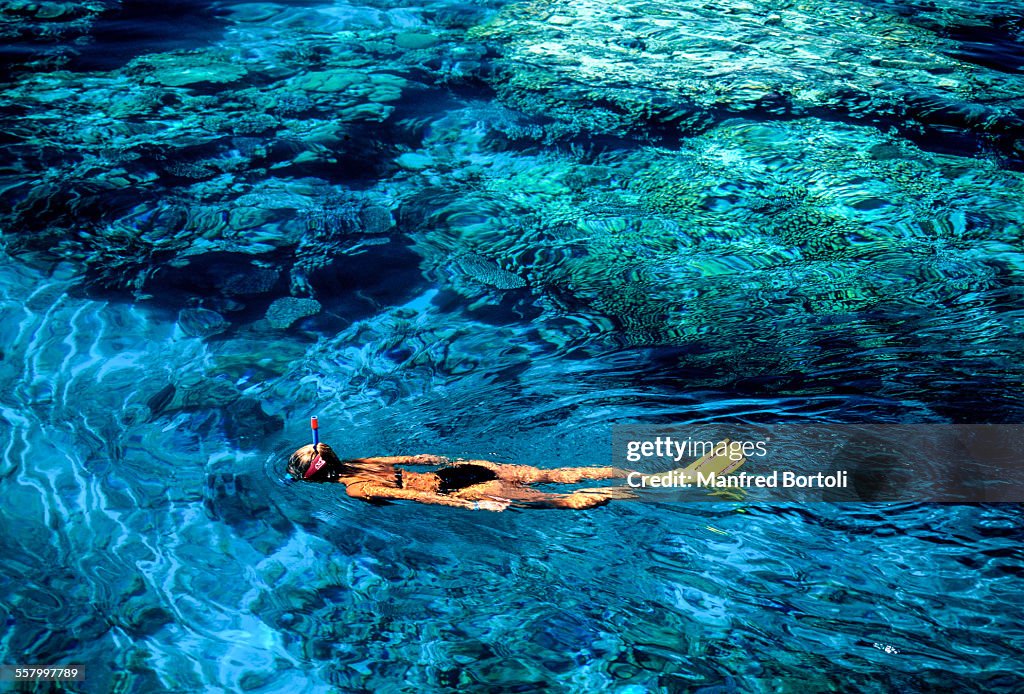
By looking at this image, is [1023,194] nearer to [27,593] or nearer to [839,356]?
[839,356]

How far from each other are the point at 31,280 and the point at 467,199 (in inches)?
100

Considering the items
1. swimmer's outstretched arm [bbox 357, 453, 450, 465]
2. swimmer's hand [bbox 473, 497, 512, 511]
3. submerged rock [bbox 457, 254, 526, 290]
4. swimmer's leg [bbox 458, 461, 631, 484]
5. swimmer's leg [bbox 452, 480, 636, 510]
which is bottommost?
swimmer's hand [bbox 473, 497, 512, 511]

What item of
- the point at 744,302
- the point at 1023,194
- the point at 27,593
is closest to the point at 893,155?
the point at 1023,194

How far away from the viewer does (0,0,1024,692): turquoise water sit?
2.88 metres

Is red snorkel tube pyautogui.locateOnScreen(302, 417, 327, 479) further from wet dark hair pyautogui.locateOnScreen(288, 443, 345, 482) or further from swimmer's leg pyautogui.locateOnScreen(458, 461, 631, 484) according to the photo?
swimmer's leg pyautogui.locateOnScreen(458, 461, 631, 484)

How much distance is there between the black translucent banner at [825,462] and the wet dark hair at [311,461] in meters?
1.13

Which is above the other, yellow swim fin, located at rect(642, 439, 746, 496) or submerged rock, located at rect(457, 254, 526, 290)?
submerged rock, located at rect(457, 254, 526, 290)

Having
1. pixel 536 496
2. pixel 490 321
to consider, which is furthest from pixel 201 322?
pixel 536 496

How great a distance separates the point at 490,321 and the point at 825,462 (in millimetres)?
1845

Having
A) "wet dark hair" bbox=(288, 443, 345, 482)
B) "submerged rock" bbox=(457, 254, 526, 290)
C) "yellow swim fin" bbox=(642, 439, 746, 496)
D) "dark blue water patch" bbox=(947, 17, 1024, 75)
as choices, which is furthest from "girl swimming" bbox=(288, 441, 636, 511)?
"dark blue water patch" bbox=(947, 17, 1024, 75)

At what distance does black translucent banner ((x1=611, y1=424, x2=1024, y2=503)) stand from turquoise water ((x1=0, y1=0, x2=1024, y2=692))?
0.10m

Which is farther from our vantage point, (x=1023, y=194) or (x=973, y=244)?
(x=1023, y=194)

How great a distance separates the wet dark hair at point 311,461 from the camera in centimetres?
325

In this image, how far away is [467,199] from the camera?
17.8 feet
